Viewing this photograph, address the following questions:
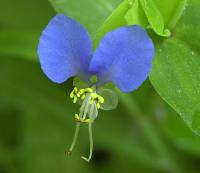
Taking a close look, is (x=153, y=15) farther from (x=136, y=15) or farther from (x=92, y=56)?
(x=92, y=56)

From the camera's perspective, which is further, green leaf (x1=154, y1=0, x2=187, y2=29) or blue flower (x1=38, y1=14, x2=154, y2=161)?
green leaf (x1=154, y1=0, x2=187, y2=29)

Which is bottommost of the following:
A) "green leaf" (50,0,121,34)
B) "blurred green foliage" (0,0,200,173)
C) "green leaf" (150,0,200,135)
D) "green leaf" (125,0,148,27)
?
"blurred green foliage" (0,0,200,173)

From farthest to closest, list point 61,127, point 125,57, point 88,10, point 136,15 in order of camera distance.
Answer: point 61,127
point 88,10
point 136,15
point 125,57

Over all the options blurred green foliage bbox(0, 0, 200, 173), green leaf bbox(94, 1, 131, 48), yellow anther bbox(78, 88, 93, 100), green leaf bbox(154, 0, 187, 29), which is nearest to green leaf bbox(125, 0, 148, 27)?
green leaf bbox(94, 1, 131, 48)

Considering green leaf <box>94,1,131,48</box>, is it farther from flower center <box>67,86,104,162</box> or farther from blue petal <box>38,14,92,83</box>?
A: flower center <box>67,86,104,162</box>

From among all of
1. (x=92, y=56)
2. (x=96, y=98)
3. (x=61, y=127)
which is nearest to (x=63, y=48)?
(x=92, y=56)

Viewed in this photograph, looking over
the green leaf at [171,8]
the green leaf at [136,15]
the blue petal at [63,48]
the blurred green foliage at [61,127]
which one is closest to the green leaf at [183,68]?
the green leaf at [171,8]

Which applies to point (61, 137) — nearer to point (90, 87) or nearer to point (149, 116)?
point (149, 116)
